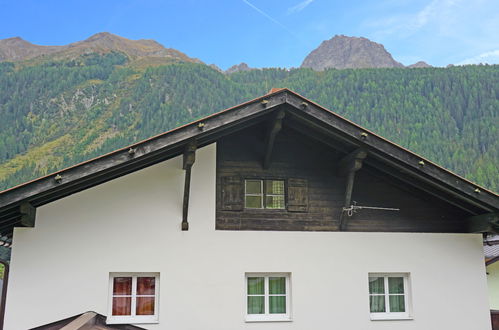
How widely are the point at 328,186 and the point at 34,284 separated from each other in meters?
4.90

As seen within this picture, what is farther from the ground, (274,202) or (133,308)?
(274,202)

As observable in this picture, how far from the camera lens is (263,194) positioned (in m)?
8.95

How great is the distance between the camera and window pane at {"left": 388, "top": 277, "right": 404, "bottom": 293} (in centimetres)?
901

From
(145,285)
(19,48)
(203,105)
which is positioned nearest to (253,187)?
(145,285)

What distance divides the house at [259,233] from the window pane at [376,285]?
24 millimetres

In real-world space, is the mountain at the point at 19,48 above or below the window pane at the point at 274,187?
above

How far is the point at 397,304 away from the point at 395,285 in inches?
12.3

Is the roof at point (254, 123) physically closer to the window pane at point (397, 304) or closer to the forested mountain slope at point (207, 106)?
the window pane at point (397, 304)

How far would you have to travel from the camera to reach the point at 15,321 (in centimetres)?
756

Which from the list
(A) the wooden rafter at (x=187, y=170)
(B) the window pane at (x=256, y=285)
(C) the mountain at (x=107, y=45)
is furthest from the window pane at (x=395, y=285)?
(C) the mountain at (x=107, y=45)

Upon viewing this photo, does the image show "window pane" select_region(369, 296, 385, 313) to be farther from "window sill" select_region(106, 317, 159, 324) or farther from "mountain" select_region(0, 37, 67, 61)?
"mountain" select_region(0, 37, 67, 61)

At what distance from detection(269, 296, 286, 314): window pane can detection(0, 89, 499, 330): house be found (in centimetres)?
4

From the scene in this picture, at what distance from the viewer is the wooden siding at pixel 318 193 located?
28.9 feet

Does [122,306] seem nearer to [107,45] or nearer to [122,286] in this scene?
[122,286]
